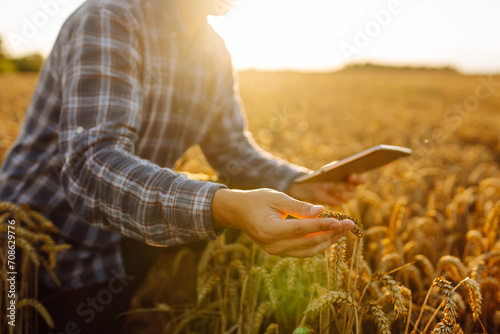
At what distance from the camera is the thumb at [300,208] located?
2.64 ft

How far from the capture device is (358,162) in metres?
1.33

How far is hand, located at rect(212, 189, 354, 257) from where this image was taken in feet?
2.57

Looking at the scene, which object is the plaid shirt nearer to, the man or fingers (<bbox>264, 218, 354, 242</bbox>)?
the man

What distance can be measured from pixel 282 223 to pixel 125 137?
684 mm

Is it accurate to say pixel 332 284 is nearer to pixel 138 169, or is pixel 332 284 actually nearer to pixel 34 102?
pixel 138 169

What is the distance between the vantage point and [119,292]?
155 cm

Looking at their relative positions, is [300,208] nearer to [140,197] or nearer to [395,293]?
[395,293]

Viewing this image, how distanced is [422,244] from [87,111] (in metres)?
1.65

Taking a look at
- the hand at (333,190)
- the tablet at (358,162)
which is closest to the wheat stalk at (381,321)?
the tablet at (358,162)

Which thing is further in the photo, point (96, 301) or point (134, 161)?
point (96, 301)

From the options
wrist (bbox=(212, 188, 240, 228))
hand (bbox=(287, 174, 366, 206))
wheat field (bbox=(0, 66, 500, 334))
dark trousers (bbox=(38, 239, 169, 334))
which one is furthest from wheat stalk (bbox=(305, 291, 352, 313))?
dark trousers (bbox=(38, 239, 169, 334))

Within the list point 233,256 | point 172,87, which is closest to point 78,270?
point 233,256

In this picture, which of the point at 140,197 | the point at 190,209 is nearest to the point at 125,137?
the point at 140,197

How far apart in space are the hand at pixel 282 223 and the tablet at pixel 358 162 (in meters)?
0.50
